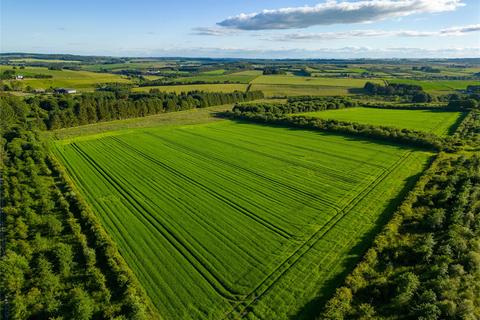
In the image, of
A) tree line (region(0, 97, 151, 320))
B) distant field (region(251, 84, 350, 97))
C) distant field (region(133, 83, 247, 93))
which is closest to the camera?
tree line (region(0, 97, 151, 320))

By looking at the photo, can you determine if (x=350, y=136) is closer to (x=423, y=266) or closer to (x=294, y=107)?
(x=294, y=107)

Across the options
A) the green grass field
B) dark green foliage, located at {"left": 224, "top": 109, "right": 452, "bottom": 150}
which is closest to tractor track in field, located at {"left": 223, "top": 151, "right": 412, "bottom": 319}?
dark green foliage, located at {"left": 224, "top": 109, "right": 452, "bottom": 150}

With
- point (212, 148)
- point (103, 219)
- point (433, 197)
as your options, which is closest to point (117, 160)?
point (212, 148)

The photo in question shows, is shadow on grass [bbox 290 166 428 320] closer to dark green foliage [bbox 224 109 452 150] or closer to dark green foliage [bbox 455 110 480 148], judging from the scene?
dark green foliage [bbox 224 109 452 150]

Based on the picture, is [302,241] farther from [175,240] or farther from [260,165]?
[260,165]

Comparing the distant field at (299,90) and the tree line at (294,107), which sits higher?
the distant field at (299,90)

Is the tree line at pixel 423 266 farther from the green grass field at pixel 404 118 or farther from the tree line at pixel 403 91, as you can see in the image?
the tree line at pixel 403 91

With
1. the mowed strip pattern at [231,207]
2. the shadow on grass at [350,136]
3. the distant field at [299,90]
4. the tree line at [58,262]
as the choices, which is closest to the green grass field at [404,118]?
the shadow on grass at [350,136]
